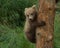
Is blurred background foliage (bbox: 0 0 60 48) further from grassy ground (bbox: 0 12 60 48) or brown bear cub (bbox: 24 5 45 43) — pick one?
brown bear cub (bbox: 24 5 45 43)

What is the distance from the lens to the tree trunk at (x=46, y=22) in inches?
225

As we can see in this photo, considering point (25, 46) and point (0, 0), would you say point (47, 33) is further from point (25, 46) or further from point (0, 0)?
point (0, 0)

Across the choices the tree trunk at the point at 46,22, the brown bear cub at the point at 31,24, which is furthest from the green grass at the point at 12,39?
the tree trunk at the point at 46,22

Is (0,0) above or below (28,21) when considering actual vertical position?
below

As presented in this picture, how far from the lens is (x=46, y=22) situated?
227 inches

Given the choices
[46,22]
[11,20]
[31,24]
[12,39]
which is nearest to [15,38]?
[12,39]

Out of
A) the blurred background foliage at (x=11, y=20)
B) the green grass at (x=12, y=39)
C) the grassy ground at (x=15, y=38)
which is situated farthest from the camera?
the blurred background foliage at (x=11, y=20)

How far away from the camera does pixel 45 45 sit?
19.0 ft

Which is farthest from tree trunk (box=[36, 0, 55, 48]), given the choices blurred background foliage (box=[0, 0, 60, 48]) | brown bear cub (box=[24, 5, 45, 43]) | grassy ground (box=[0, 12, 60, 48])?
blurred background foliage (box=[0, 0, 60, 48])

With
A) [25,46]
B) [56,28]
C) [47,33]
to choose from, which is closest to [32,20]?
[47,33]

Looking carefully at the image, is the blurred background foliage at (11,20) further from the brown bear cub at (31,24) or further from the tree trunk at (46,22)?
the tree trunk at (46,22)

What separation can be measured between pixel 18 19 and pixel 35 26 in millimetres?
5369

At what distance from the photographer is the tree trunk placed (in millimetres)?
5723

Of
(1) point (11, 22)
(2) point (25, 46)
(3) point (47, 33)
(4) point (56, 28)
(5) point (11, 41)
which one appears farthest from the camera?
(1) point (11, 22)
